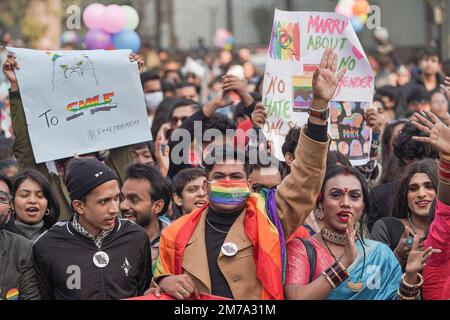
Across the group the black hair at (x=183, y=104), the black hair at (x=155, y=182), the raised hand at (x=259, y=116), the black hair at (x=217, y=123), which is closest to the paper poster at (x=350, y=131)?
the raised hand at (x=259, y=116)

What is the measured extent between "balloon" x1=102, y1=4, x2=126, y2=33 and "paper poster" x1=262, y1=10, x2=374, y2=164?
3.83 meters

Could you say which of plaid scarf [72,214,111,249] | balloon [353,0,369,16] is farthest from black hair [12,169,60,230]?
balloon [353,0,369,16]

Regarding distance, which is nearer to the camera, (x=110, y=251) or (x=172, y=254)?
(x=172, y=254)

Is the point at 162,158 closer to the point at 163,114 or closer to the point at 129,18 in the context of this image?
the point at 163,114

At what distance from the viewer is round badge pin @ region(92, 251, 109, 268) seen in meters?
5.41

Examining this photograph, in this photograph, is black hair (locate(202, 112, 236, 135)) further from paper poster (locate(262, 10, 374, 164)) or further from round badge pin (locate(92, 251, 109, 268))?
round badge pin (locate(92, 251, 109, 268))

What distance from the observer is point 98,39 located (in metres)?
11.5

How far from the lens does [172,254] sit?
16.7 ft

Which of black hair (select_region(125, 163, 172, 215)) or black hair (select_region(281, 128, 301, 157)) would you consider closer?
black hair (select_region(125, 163, 172, 215))

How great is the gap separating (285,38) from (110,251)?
9.36 feet

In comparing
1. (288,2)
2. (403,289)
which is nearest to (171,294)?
(403,289)

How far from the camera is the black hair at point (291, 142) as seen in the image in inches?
276

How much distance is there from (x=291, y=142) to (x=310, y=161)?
215 cm

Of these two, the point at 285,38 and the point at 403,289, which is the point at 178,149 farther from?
the point at 403,289
